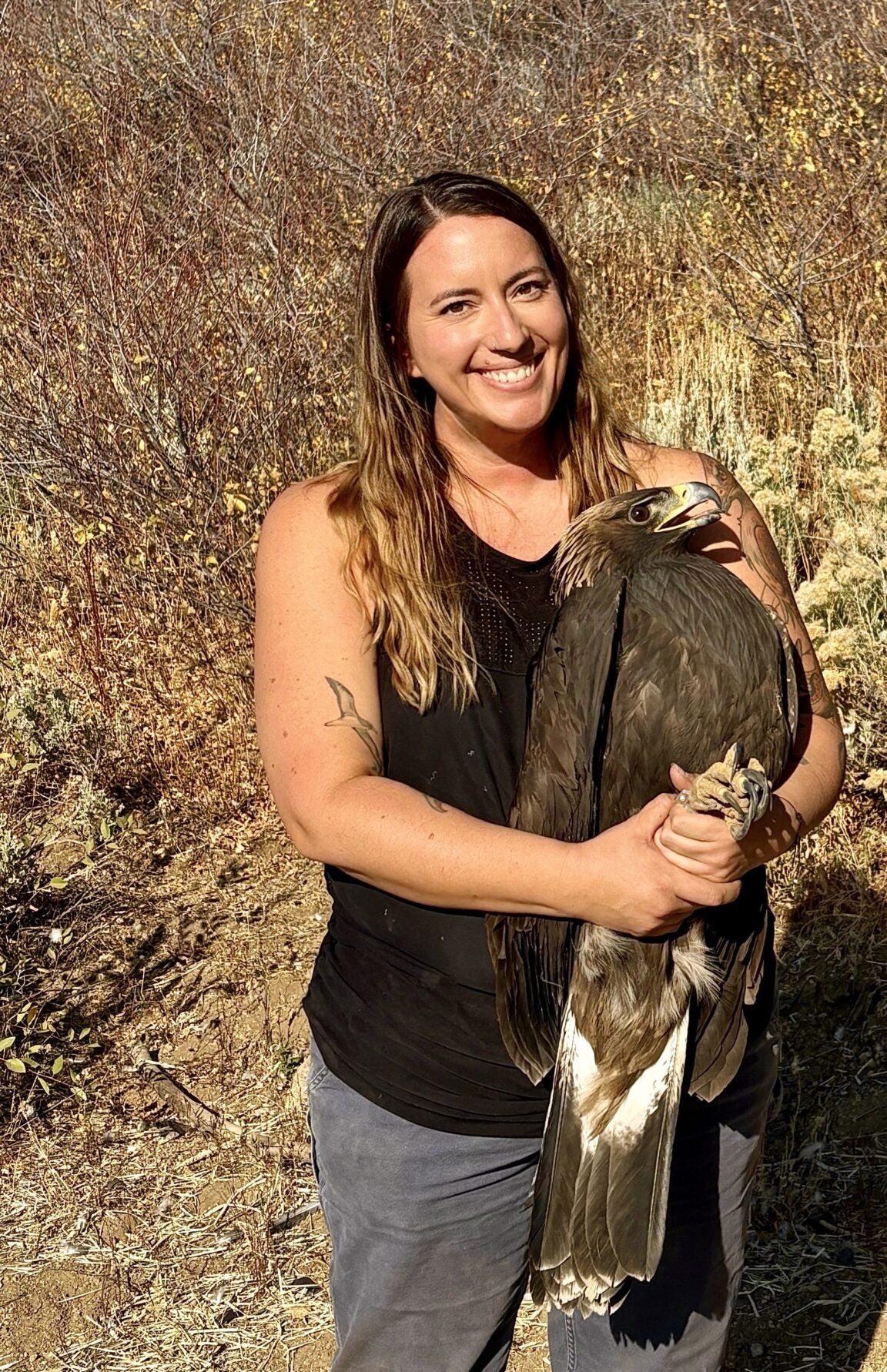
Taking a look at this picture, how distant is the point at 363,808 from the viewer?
2125mm

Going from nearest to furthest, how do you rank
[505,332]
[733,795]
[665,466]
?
[733,795] → [505,332] → [665,466]

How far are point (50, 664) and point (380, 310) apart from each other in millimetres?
4247

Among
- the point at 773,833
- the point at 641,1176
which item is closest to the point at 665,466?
the point at 773,833

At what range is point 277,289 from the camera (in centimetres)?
636

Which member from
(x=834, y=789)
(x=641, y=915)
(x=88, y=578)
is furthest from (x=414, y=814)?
(x=88, y=578)

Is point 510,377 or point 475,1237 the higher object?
point 510,377

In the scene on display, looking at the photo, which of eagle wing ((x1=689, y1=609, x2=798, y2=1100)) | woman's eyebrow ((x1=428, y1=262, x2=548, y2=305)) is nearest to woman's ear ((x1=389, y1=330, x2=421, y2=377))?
woman's eyebrow ((x1=428, y1=262, x2=548, y2=305))

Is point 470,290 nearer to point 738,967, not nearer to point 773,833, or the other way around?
point 773,833

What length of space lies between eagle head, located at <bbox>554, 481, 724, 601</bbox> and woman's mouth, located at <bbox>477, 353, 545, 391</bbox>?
25cm

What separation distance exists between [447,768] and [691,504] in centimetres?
64

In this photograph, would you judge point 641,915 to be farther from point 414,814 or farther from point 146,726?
point 146,726

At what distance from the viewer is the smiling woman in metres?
2.26

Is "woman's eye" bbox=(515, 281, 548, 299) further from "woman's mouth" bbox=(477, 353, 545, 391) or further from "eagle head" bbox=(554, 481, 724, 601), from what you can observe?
"eagle head" bbox=(554, 481, 724, 601)

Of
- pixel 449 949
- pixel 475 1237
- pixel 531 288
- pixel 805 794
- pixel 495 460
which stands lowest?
pixel 475 1237
